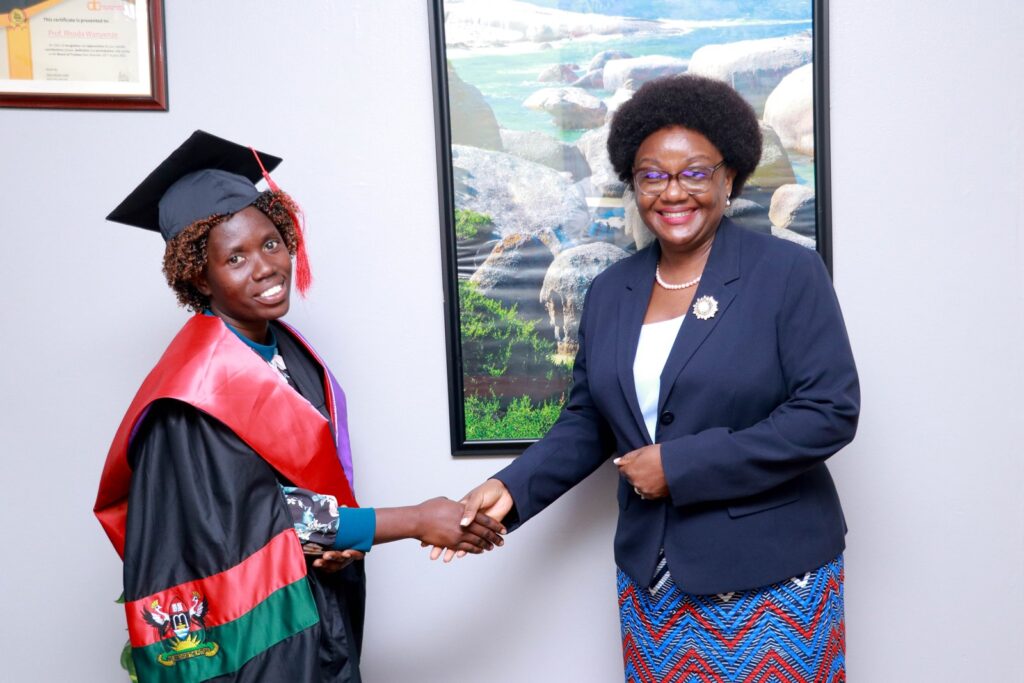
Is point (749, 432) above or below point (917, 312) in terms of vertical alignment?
below

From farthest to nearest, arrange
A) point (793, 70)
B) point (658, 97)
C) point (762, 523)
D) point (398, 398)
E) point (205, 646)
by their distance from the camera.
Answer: point (398, 398) < point (793, 70) < point (658, 97) < point (762, 523) < point (205, 646)

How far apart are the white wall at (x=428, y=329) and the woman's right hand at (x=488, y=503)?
31 centimetres

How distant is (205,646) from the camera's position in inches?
56.4

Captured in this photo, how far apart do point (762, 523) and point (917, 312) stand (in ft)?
2.72

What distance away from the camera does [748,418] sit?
1595 millimetres

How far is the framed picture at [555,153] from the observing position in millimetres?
2002

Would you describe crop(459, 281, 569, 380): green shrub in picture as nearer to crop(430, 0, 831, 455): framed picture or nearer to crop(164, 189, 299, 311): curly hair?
crop(430, 0, 831, 455): framed picture

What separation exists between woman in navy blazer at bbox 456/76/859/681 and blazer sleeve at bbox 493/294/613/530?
147 millimetres

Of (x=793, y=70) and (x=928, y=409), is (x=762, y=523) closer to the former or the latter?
(x=928, y=409)

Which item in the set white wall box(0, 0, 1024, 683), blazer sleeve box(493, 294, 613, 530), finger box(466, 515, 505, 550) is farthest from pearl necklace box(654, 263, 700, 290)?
finger box(466, 515, 505, 550)

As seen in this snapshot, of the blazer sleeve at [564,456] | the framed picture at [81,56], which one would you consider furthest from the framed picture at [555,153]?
the framed picture at [81,56]

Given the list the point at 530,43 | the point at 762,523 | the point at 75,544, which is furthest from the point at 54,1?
the point at 762,523

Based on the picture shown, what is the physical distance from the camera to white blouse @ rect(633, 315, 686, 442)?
165 centimetres

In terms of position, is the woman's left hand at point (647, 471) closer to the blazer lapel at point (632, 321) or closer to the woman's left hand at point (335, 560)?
the blazer lapel at point (632, 321)
